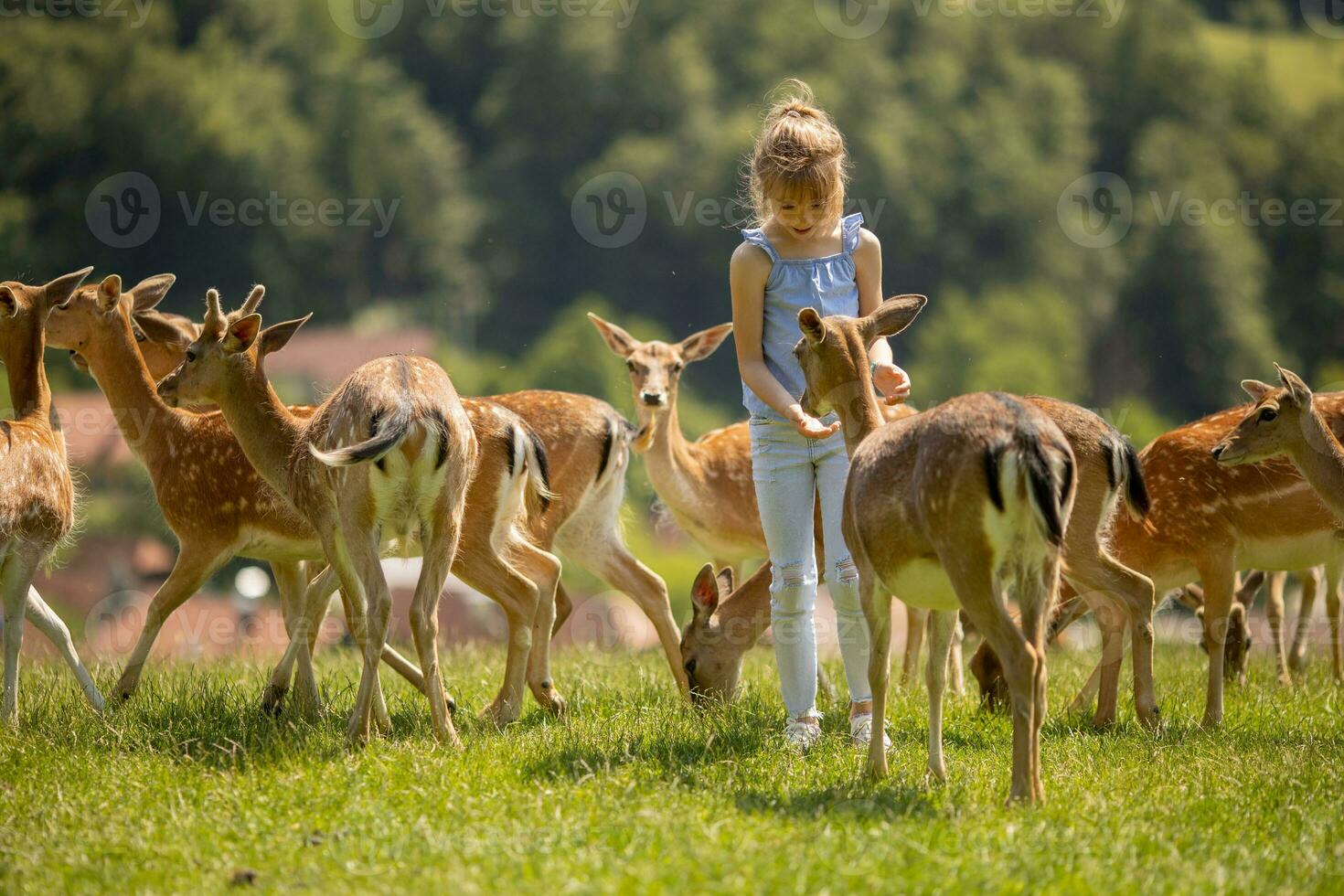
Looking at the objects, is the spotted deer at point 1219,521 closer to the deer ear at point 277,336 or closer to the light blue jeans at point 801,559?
the light blue jeans at point 801,559

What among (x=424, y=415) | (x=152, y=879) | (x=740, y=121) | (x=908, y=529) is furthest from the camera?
(x=740, y=121)

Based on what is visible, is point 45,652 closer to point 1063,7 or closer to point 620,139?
point 620,139

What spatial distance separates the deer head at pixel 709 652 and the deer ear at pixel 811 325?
2165 millimetres

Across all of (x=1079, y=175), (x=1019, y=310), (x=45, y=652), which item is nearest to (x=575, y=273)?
(x=1019, y=310)

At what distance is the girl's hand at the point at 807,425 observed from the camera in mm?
Answer: 6094

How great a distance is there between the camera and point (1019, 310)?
237ft

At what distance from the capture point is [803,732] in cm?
651

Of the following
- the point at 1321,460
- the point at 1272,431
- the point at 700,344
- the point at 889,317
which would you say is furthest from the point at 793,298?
the point at 700,344

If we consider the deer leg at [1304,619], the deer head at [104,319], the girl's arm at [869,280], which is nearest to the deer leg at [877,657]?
the girl's arm at [869,280]

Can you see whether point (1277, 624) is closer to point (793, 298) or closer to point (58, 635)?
point (793, 298)

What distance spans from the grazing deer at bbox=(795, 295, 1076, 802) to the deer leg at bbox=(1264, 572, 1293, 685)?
4.28m

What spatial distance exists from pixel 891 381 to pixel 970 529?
1306 mm

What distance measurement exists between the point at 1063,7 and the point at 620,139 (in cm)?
2752

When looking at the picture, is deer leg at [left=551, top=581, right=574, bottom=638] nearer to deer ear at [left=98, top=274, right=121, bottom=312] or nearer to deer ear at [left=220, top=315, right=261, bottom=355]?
deer ear at [left=220, top=315, right=261, bottom=355]
